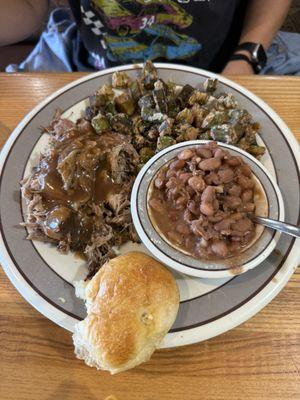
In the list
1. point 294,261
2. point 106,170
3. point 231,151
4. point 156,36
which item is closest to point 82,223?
point 106,170

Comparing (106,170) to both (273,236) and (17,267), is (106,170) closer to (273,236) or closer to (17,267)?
(17,267)

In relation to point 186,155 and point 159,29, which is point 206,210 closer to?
point 186,155

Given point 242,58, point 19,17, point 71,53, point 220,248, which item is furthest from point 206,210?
point 19,17

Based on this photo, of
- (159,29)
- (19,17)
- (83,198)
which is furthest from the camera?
(19,17)

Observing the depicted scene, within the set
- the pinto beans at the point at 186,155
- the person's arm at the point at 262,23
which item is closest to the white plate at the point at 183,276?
the pinto beans at the point at 186,155

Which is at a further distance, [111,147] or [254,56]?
[254,56]

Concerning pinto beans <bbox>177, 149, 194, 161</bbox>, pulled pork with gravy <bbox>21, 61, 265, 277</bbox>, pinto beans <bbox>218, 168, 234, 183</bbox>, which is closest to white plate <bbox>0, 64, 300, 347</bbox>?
pulled pork with gravy <bbox>21, 61, 265, 277</bbox>

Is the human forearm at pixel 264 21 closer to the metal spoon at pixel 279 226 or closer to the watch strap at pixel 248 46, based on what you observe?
the watch strap at pixel 248 46
